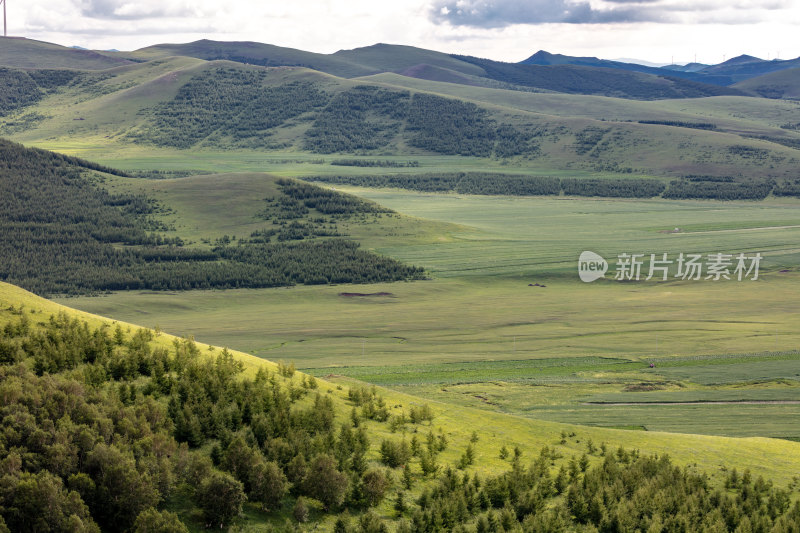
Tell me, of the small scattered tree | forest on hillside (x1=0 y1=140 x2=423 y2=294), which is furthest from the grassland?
forest on hillside (x1=0 y1=140 x2=423 y2=294)

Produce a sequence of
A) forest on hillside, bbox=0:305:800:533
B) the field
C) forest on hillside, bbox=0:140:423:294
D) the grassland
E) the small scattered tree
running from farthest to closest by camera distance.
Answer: forest on hillside, bbox=0:140:423:294, the field, the grassland, the small scattered tree, forest on hillside, bbox=0:305:800:533

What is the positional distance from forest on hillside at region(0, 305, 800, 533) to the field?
21314 mm

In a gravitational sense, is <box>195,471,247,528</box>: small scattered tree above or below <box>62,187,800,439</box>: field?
above

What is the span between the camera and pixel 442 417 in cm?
4478

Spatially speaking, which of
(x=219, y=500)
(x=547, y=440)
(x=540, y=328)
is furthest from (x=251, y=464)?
(x=540, y=328)

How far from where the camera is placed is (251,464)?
3112 cm

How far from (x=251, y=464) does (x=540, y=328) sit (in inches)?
2713

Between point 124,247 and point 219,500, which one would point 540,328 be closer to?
point 219,500

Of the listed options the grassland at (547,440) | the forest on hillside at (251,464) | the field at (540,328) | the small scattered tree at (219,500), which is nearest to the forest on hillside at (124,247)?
the field at (540,328)

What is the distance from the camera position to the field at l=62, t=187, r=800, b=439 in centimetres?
6744

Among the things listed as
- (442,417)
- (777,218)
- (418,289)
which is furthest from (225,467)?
(777,218)

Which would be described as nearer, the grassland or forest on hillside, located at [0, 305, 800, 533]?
forest on hillside, located at [0, 305, 800, 533]

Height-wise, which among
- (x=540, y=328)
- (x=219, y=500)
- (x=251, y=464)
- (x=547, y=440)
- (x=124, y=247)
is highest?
(x=251, y=464)

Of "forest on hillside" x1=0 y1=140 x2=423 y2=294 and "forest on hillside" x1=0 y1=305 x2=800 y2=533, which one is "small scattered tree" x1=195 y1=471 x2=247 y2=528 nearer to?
"forest on hillside" x1=0 y1=305 x2=800 y2=533
